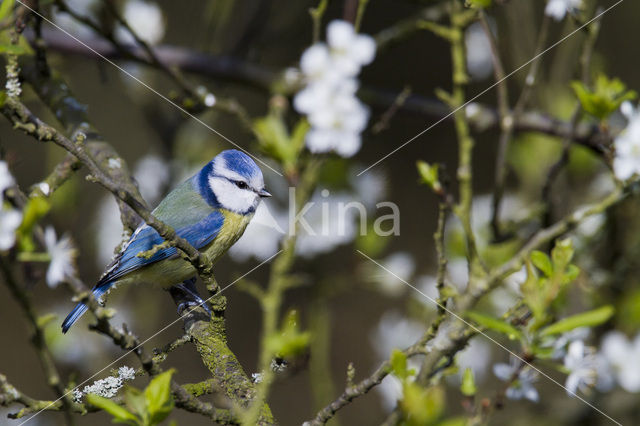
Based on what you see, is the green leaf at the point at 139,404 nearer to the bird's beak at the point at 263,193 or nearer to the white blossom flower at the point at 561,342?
the white blossom flower at the point at 561,342

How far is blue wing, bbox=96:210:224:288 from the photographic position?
5.63 ft

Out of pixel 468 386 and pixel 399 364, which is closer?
pixel 399 364

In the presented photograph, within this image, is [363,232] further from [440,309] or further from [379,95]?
[440,309]

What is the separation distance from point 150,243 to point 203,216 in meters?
0.36

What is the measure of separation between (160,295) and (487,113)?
4.79 ft

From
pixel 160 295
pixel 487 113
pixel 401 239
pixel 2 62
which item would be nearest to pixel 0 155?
pixel 2 62

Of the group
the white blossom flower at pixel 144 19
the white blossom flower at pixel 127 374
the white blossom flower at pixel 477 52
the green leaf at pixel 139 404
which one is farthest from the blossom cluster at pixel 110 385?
the white blossom flower at pixel 477 52

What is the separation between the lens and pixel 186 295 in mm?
1856

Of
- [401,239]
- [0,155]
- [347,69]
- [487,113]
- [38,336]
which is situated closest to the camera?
[38,336]

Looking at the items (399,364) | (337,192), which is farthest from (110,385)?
(337,192)

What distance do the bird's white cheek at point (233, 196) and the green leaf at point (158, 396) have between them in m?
1.17

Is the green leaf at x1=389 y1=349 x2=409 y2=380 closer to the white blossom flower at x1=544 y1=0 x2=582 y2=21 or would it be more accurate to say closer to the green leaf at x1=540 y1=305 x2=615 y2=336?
the green leaf at x1=540 y1=305 x2=615 y2=336

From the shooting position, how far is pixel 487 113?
2.38m

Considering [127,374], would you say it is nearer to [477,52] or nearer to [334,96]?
[334,96]
